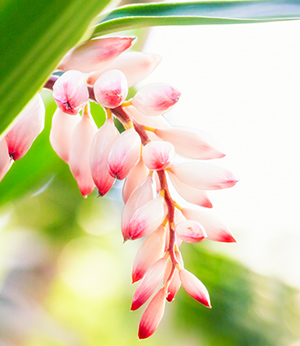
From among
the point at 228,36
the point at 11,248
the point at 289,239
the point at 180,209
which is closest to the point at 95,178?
the point at 180,209

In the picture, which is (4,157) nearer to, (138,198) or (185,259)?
(138,198)

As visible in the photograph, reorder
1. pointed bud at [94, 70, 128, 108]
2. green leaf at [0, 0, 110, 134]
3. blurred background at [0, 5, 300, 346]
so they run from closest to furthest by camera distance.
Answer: green leaf at [0, 0, 110, 134] → pointed bud at [94, 70, 128, 108] → blurred background at [0, 5, 300, 346]

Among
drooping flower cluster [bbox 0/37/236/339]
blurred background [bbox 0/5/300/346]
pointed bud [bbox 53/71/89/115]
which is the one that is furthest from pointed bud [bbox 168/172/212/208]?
blurred background [bbox 0/5/300/346]

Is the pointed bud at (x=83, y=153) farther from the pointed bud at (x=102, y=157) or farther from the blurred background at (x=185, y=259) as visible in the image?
the blurred background at (x=185, y=259)

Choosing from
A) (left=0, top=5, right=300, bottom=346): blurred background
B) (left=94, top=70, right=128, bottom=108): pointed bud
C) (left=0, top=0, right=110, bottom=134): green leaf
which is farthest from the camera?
(left=0, top=5, right=300, bottom=346): blurred background

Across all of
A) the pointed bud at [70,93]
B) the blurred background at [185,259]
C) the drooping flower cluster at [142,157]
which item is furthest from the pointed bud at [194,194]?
the blurred background at [185,259]

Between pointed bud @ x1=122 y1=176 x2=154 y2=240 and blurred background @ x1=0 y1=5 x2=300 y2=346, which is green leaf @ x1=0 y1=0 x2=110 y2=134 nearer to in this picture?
pointed bud @ x1=122 y1=176 x2=154 y2=240

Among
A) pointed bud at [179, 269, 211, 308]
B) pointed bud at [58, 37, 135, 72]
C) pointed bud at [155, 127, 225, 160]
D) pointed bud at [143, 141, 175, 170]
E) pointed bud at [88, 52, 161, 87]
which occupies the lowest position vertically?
pointed bud at [179, 269, 211, 308]
